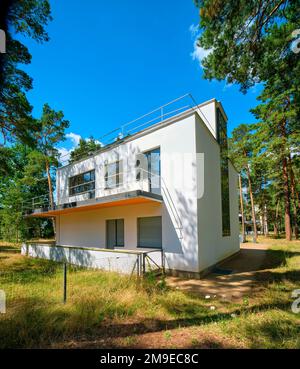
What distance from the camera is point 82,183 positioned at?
46.1 ft

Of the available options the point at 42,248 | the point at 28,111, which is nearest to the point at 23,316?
the point at 28,111

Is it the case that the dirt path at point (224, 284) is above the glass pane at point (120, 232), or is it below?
below

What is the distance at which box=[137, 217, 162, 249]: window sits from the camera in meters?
8.98

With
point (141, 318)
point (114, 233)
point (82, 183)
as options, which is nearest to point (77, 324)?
point (141, 318)

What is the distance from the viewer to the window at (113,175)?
1114cm

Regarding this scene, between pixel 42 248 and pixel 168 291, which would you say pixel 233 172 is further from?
pixel 42 248

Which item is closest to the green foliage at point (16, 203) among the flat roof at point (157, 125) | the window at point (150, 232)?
the flat roof at point (157, 125)

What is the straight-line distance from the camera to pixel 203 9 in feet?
18.0

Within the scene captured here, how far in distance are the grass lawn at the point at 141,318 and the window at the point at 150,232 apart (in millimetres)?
2796

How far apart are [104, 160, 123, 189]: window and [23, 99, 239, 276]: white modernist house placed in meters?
0.06

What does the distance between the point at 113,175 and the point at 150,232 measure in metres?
4.00
